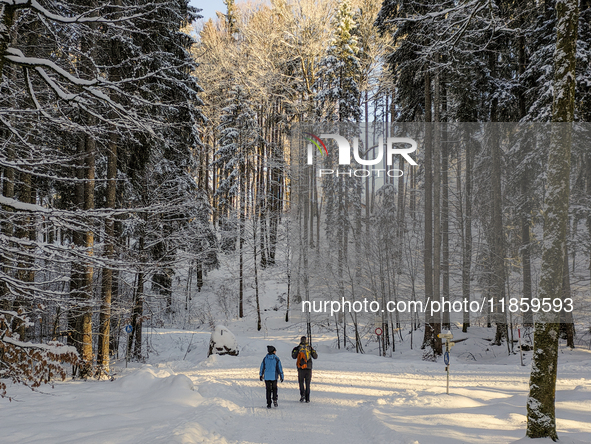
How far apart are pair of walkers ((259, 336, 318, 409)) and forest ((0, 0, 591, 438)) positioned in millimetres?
3108

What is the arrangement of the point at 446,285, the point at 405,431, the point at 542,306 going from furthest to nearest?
the point at 446,285
the point at 405,431
the point at 542,306

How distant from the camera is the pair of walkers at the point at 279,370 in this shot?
9016mm

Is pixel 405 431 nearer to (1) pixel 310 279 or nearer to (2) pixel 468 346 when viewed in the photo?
(2) pixel 468 346

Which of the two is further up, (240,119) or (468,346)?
(240,119)

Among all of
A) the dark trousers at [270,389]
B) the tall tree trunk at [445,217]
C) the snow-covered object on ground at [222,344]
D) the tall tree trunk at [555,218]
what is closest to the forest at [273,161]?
the tall tree trunk at [555,218]

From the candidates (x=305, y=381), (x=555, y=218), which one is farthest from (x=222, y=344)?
(x=555, y=218)

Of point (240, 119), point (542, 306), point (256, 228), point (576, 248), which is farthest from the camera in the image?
point (240, 119)

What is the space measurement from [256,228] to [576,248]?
59.0 feet

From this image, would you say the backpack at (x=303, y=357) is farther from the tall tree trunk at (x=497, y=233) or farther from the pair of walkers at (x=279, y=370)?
the tall tree trunk at (x=497, y=233)

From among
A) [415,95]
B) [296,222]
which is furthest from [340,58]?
[296,222]

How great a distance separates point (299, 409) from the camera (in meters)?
8.77

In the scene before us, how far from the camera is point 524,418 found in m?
6.82

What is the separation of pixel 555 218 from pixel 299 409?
21.5 feet

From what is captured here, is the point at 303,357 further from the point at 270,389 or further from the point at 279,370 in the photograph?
the point at 270,389
